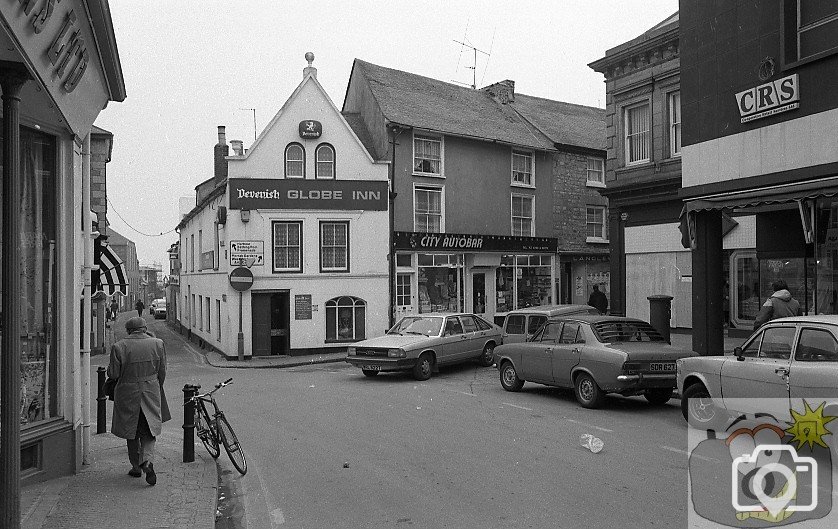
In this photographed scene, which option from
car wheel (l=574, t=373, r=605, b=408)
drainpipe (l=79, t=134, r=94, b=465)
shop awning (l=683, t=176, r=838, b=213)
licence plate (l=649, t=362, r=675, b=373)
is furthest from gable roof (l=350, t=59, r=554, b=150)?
drainpipe (l=79, t=134, r=94, b=465)

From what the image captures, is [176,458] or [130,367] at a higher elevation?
[130,367]

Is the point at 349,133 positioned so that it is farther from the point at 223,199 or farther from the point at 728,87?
the point at 728,87

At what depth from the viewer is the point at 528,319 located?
675 inches

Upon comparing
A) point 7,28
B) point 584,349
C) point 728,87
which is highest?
point 728,87

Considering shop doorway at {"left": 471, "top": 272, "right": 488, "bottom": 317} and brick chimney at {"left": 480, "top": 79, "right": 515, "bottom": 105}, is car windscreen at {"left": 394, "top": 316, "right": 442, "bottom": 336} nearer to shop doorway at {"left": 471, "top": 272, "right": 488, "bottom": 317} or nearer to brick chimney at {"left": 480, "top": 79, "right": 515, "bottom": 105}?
shop doorway at {"left": 471, "top": 272, "right": 488, "bottom": 317}

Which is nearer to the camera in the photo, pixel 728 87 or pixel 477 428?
pixel 477 428

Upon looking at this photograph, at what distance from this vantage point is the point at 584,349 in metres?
11.5

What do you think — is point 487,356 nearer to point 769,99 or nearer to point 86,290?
point 769,99

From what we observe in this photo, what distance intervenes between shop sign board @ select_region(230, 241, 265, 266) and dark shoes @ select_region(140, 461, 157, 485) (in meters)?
16.0

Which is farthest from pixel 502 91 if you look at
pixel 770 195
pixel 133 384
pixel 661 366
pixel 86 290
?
pixel 133 384

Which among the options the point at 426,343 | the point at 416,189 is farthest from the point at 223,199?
the point at 426,343

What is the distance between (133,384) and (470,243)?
67.2 feet

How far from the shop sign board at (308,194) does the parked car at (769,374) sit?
1643 cm

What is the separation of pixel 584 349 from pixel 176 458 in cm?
659
